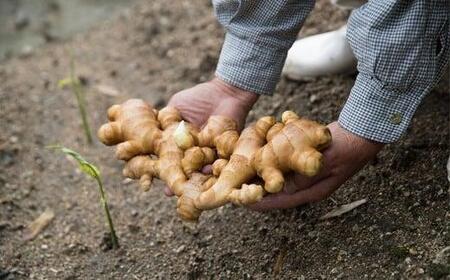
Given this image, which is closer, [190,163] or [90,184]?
[190,163]

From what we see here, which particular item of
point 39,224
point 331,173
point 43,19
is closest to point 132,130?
point 331,173

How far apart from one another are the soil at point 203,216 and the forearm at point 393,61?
0.26 metres

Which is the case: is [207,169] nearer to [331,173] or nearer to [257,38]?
[331,173]

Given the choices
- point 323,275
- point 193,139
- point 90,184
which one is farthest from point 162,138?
point 90,184

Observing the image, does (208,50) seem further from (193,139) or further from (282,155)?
(282,155)

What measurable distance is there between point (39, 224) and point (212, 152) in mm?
681

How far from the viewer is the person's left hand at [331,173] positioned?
126 cm

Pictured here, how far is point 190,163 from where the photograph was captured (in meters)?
1.32

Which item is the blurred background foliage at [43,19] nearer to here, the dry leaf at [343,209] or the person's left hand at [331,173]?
the dry leaf at [343,209]

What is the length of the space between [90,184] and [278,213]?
0.64 m

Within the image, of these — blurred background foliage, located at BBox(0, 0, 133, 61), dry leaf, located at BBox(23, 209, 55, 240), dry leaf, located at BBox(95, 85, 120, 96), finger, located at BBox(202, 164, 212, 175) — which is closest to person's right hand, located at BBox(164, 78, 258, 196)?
finger, located at BBox(202, 164, 212, 175)

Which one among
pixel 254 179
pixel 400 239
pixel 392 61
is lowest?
pixel 400 239

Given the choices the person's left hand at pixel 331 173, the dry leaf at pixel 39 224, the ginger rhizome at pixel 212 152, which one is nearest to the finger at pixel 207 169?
the ginger rhizome at pixel 212 152

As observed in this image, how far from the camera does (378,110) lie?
4.21 ft
